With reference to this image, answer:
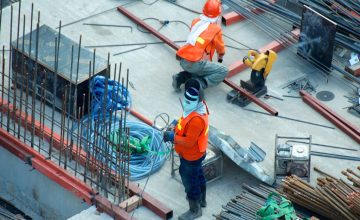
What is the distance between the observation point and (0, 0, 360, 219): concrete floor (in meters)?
18.4

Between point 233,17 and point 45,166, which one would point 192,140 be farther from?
point 233,17

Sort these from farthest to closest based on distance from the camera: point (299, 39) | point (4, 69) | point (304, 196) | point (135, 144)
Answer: point (299, 39), point (4, 69), point (135, 144), point (304, 196)

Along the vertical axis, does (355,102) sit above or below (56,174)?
above

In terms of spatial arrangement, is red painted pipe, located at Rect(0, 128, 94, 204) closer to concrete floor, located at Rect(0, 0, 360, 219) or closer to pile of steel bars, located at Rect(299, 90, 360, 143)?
concrete floor, located at Rect(0, 0, 360, 219)

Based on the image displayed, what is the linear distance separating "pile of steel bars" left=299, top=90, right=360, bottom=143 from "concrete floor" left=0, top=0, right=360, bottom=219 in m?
0.09

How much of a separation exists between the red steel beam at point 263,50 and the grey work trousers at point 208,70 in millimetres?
618

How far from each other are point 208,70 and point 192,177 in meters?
3.18

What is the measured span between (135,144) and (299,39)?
Answer: 4.31m

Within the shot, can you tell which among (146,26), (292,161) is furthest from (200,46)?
(292,161)

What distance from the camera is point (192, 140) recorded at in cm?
1684

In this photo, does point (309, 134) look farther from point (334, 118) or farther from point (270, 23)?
point (270, 23)

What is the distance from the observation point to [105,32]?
21.8 m

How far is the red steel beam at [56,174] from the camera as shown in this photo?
1755 centimetres

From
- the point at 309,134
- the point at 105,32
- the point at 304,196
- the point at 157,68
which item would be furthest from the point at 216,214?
the point at 105,32
